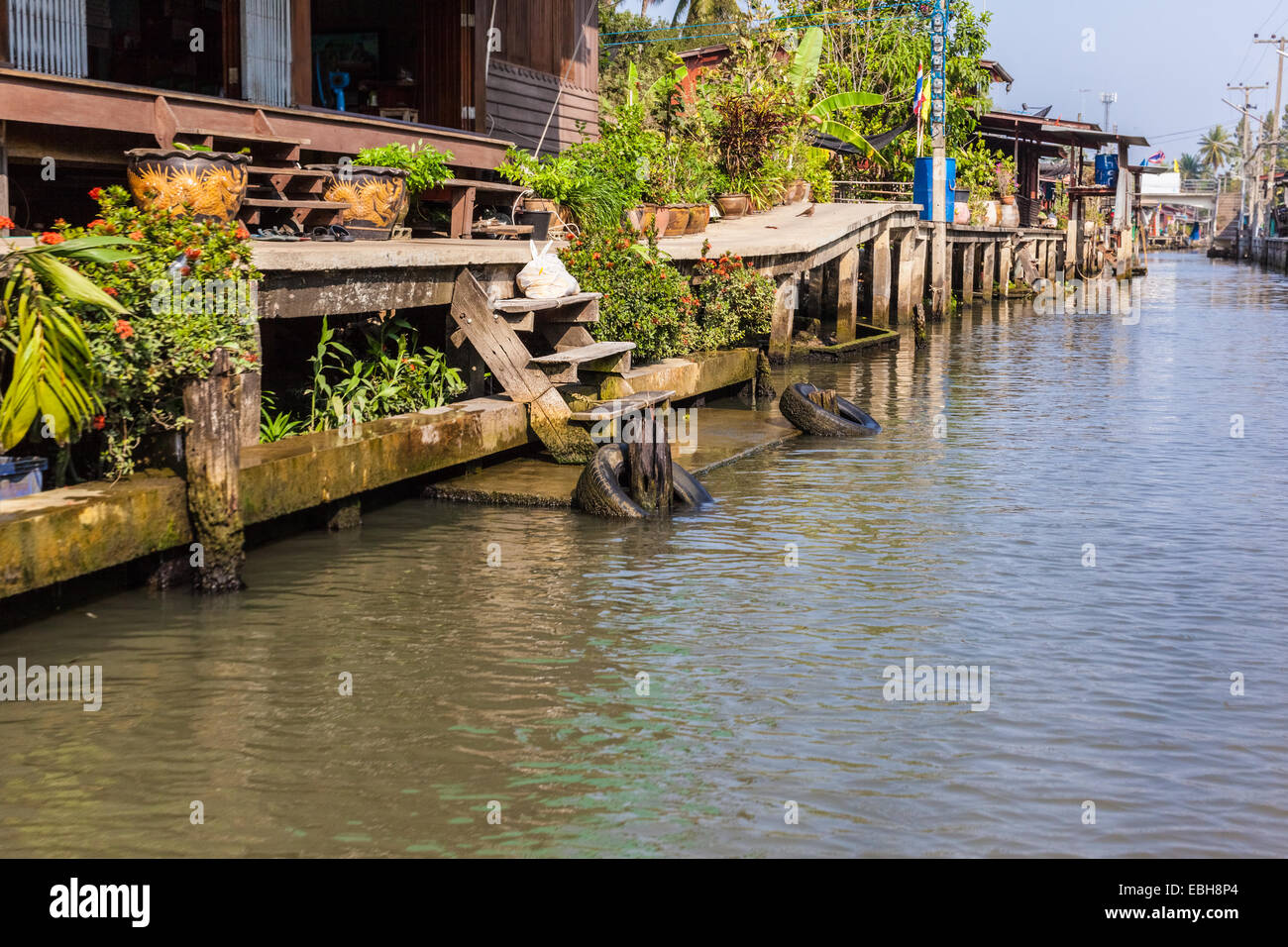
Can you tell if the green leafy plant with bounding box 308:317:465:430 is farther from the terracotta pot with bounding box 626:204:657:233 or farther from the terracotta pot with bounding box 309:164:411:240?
the terracotta pot with bounding box 626:204:657:233

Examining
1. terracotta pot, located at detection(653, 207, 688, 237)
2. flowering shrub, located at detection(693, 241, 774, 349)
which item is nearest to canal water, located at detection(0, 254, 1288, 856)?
flowering shrub, located at detection(693, 241, 774, 349)

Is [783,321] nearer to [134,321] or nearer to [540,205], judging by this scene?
[540,205]

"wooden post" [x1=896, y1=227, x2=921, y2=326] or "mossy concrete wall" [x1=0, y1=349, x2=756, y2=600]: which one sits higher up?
"wooden post" [x1=896, y1=227, x2=921, y2=326]

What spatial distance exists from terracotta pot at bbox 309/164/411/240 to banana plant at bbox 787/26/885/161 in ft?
56.5

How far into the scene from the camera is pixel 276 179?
1199 cm

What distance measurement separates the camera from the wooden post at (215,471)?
736cm

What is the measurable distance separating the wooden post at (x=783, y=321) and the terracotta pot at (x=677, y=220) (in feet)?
5.16

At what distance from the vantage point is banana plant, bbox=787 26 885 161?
29.0 meters

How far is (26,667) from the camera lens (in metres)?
6.50

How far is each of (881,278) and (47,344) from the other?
20.4 meters

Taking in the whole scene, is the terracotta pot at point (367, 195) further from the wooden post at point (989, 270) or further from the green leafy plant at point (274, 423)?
the wooden post at point (989, 270)
